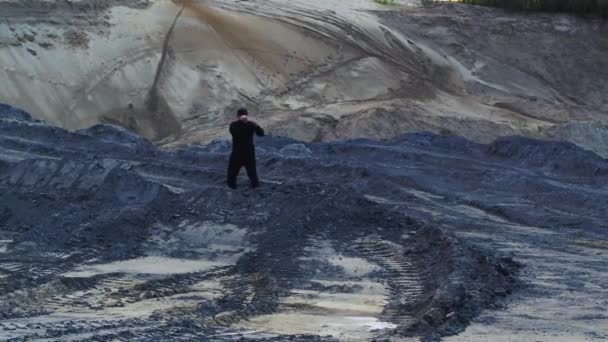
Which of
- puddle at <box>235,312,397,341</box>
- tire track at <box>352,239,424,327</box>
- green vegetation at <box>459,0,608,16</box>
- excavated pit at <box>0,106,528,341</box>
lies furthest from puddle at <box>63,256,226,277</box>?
green vegetation at <box>459,0,608,16</box>

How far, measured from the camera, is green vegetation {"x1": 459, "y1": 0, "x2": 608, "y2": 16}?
30.5 meters

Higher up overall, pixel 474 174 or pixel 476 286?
pixel 476 286

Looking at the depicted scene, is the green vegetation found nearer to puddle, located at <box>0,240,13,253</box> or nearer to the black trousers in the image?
the black trousers

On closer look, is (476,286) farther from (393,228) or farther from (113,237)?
(113,237)

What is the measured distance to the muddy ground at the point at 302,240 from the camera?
953 centimetres

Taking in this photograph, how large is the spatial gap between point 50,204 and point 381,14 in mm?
16195

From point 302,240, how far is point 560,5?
64.4ft

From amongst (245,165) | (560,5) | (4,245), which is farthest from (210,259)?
(560,5)

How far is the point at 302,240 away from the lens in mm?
13039

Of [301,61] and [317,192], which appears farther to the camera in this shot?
[301,61]

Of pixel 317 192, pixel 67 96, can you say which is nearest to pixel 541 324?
pixel 317 192

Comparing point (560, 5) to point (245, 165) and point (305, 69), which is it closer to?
point (305, 69)

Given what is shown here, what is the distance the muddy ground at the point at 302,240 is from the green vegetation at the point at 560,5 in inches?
449

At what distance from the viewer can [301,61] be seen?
1037 inches
